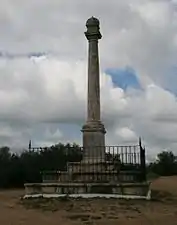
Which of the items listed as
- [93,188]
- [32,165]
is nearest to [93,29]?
[93,188]

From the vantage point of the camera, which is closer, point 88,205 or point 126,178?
point 88,205

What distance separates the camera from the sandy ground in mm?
11672

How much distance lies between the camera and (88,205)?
1498 cm

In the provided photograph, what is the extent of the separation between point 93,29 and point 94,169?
6696 millimetres

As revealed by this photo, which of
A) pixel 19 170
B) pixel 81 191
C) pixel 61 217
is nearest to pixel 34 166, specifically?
pixel 19 170

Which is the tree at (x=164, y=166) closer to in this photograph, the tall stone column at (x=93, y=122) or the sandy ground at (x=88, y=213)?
the tall stone column at (x=93, y=122)

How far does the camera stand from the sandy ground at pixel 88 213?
38.3ft

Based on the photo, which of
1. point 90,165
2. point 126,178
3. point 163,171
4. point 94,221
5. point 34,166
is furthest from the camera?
point 163,171

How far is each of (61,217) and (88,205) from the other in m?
2.73

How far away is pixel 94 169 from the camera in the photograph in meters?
20.3

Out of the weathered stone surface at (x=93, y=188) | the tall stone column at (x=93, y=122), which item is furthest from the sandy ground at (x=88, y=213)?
the tall stone column at (x=93, y=122)

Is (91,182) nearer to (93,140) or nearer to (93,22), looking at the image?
(93,140)

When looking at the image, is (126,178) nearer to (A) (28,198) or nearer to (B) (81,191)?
(B) (81,191)

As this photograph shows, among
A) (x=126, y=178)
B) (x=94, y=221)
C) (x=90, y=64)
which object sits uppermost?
(x=90, y=64)
